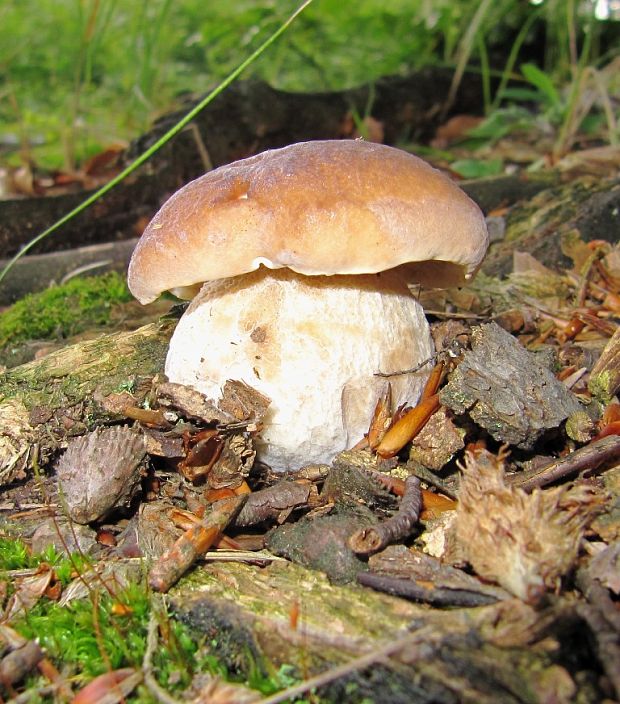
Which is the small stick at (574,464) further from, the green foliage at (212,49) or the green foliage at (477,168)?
the green foliage at (212,49)

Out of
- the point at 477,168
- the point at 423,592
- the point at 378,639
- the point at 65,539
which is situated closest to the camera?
the point at 378,639

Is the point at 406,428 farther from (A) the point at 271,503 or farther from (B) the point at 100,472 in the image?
(B) the point at 100,472

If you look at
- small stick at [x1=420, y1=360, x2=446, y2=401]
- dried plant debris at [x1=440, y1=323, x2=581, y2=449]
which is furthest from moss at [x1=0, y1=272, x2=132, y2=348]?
dried plant debris at [x1=440, y1=323, x2=581, y2=449]

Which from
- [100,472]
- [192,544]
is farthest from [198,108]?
[192,544]

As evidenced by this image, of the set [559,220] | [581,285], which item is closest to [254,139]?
[559,220]

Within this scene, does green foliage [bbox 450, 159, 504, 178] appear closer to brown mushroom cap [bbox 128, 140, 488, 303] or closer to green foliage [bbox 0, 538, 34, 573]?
brown mushroom cap [bbox 128, 140, 488, 303]

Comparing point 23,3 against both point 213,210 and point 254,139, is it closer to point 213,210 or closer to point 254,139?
point 254,139

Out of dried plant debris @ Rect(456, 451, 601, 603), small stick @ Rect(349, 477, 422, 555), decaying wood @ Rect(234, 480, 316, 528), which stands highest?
dried plant debris @ Rect(456, 451, 601, 603)
